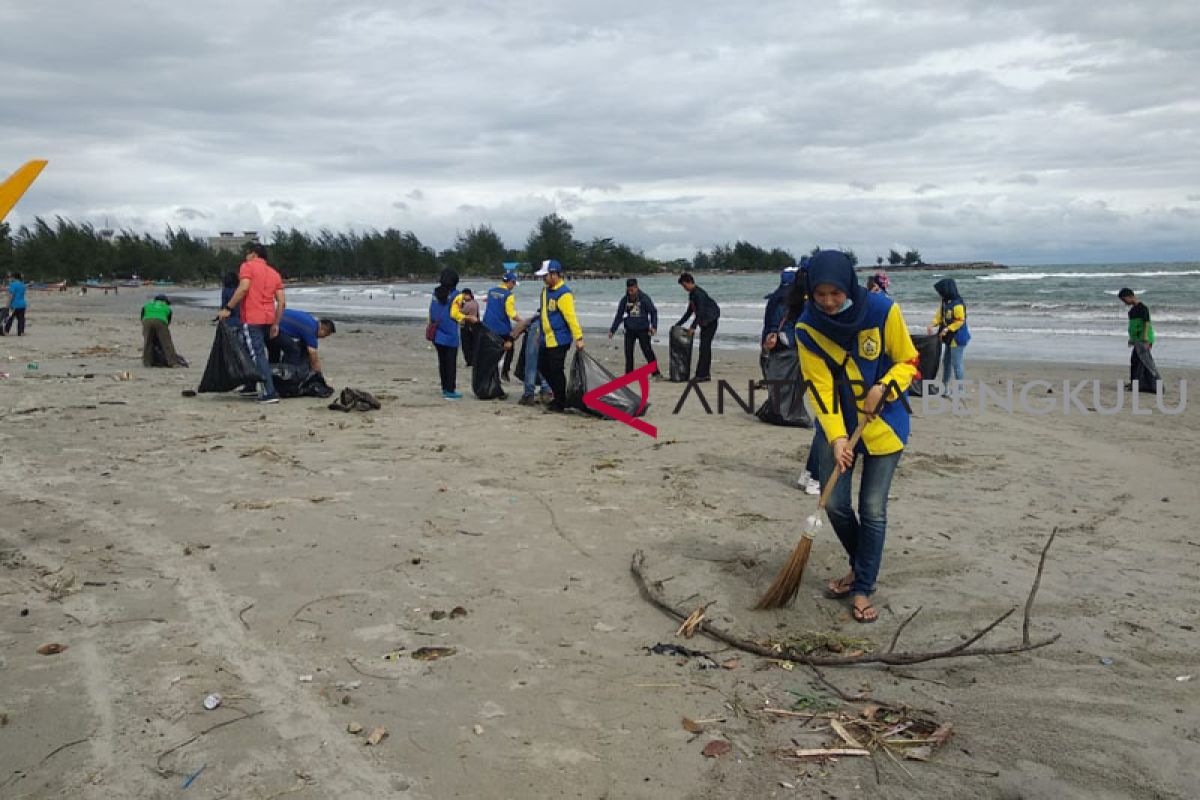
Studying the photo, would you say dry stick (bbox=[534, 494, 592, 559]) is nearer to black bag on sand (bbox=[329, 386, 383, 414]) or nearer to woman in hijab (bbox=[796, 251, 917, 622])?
woman in hijab (bbox=[796, 251, 917, 622])

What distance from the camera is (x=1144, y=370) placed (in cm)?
1162

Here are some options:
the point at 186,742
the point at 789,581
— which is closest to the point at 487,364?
the point at 789,581

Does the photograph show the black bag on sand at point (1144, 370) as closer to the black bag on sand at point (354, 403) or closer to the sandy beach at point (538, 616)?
the sandy beach at point (538, 616)

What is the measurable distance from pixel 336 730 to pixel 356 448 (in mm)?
4335

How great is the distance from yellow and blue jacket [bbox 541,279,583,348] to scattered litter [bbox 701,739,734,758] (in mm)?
6220

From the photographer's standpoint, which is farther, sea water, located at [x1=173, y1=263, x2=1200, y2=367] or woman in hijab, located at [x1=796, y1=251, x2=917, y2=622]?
sea water, located at [x1=173, y1=263, x2=1200, y2=367]

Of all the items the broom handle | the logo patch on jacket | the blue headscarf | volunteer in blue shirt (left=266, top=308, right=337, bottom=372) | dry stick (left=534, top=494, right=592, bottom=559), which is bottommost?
dry stick (left=534, top=494, right=592, bottom=559)

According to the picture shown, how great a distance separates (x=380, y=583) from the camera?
424cm

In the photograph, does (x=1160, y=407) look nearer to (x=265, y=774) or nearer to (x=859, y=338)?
(x=859, y=338)

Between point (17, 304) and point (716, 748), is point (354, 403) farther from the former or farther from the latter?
point (17, 304)

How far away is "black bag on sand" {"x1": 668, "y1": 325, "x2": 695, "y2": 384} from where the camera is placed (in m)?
12.0

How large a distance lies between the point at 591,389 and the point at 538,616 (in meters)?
5.23

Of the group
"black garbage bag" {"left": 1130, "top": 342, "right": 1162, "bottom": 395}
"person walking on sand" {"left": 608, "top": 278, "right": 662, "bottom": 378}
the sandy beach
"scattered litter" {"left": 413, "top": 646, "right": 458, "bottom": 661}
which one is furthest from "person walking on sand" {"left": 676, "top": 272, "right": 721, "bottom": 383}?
"scattered litter" {"left": 413, "top": 646, "right": 458, "bottom": 661}

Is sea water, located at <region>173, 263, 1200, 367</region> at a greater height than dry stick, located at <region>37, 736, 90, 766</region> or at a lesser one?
greater
